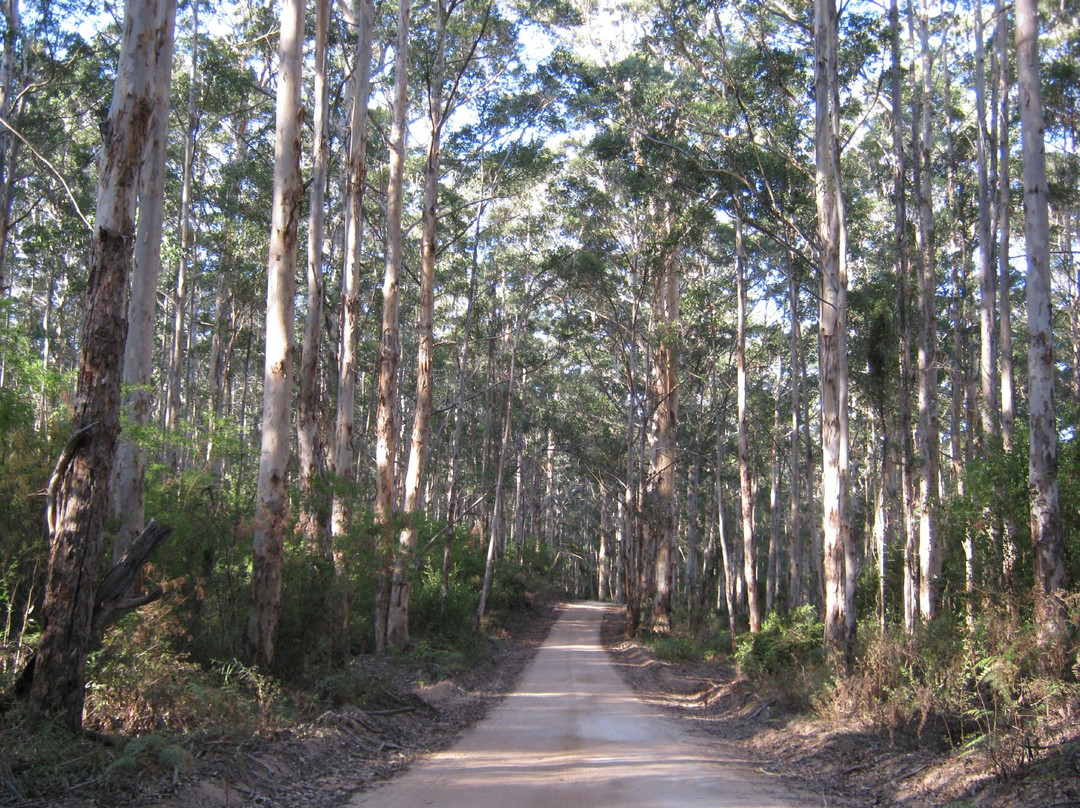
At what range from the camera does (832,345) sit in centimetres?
1262

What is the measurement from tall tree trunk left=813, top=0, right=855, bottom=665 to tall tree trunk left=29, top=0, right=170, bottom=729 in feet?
31.0

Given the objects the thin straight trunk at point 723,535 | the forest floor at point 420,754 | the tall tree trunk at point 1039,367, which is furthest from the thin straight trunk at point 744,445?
the tall tree trunk at point 1039,367

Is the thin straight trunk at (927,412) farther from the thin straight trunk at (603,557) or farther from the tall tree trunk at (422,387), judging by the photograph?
the thin straight trunk at (603,557)

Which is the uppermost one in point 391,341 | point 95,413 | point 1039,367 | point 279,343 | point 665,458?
point 391,341

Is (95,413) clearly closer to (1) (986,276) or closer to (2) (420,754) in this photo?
(2) (420,754)

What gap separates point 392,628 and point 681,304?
559 inches

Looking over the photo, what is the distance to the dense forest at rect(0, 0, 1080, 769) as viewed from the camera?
775 centimetres

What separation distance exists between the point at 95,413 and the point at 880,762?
7.50 meters

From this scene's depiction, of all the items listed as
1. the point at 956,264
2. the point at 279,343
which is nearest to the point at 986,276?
the point at 956,264

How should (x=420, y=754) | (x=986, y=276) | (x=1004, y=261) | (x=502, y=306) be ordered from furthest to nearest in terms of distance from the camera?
(x=502, y=306), (x=986, y=276), (x=1004, y=261), (x=420, y=754)

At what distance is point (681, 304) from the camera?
25500 mm

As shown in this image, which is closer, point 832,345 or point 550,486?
point 832,345

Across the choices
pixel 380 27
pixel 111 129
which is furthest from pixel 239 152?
pixel 111 129

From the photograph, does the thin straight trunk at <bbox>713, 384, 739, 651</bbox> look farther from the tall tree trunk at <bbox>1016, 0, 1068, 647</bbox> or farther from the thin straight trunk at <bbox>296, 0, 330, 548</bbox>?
the thin straight trunk at <bbox>296, 0, 330, 548</bbox>
